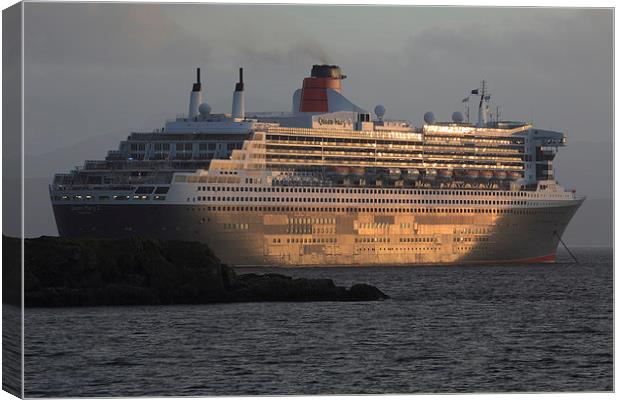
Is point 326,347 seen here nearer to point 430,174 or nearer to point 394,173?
point 394,173

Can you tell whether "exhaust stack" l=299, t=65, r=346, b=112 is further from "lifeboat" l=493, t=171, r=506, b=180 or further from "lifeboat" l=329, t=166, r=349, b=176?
"lifeboat" l=493, t=171, r=506, b=180

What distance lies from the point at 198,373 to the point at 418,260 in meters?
48.2

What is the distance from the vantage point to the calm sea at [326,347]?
31703 millimetres

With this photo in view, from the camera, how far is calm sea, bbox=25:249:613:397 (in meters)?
31.7

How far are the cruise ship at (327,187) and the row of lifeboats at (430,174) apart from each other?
7 cm

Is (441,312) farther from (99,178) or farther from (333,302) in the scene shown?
(99,178)

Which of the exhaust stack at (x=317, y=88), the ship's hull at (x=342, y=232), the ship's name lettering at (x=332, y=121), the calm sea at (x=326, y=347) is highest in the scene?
the exhaust stack at (x=317, y=88)

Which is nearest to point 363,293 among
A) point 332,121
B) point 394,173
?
point 332,121

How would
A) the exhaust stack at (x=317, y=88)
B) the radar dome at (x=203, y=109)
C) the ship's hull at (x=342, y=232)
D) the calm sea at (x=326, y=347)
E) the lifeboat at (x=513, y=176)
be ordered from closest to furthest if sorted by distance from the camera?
the calm sea at (x=326, y=347), the ship's hull at (x=342, y=232), the radar dome at (x=203, y=109), the exhaust stack at (x=317, y=88), the lifeboat at (x=513, y=176)

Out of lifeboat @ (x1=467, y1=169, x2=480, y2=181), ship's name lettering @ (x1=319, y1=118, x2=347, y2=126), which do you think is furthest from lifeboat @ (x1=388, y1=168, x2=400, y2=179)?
lifeboat @ (x1=467, y1=169, x2=480, y2=181)

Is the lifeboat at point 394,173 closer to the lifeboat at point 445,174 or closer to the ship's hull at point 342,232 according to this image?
the ship's hull at point 342,232

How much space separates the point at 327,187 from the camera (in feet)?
261

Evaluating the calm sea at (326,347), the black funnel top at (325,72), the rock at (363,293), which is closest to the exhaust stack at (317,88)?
the black funnel top at (325,72)

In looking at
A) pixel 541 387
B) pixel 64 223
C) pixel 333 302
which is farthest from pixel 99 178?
Answer: pixel 541 387
